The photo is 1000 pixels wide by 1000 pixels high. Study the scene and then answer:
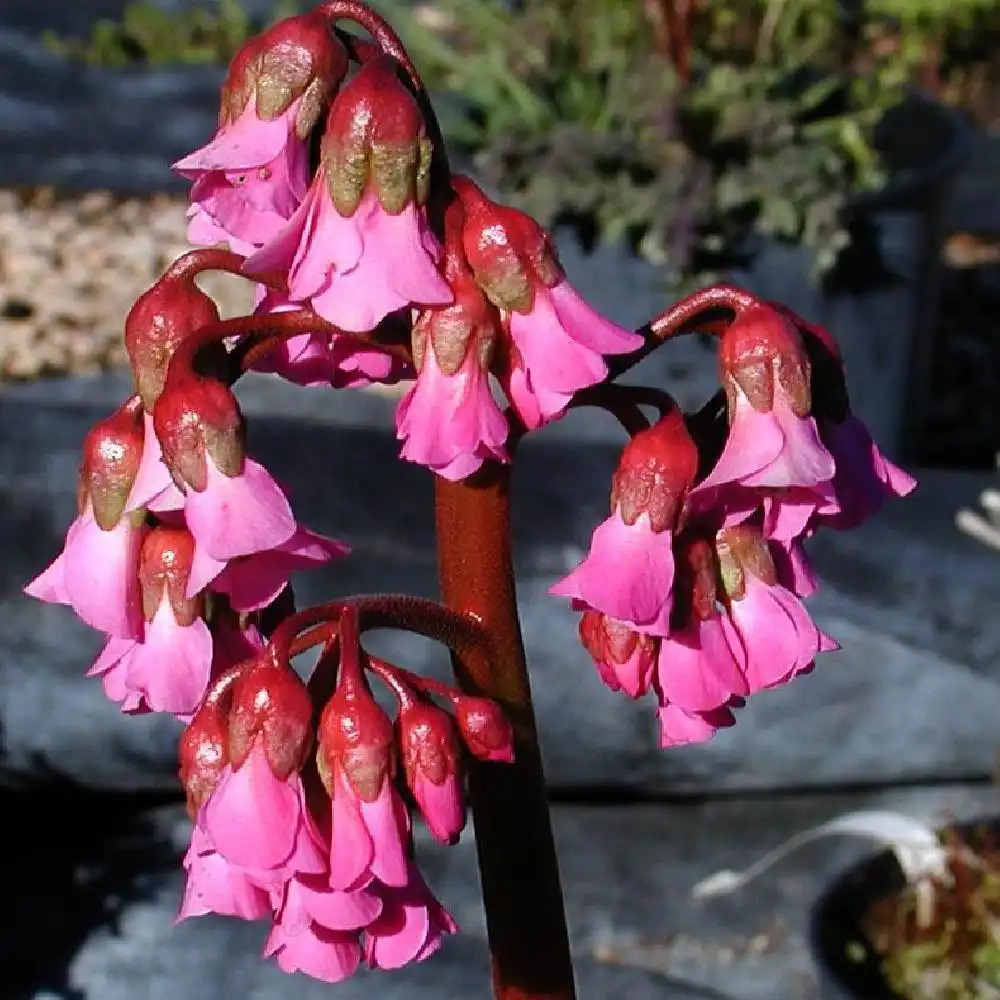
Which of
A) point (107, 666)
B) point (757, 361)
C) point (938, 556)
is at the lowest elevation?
point (938, 556)

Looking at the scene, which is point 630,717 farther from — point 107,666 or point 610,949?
point 107,666

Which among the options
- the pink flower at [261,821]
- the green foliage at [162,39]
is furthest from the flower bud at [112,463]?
the green foliage at [162,39]

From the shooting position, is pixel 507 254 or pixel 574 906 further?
pixel 574 906

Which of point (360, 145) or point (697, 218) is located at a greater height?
point (360, 145)

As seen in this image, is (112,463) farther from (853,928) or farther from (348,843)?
(853,928)

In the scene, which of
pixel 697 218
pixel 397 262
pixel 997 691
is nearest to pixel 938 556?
pixel 997 691

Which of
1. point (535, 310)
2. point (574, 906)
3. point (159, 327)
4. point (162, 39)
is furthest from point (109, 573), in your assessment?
point (162, 39)
